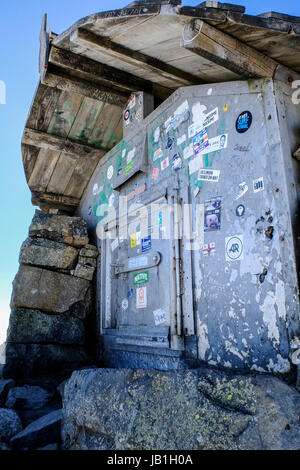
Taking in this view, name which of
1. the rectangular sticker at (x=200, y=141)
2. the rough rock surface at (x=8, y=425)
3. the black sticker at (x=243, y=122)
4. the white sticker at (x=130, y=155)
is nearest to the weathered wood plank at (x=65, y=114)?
the white sticker at (x=130, y=155)

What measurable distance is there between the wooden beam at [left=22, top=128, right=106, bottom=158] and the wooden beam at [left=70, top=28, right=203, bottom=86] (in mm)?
2208

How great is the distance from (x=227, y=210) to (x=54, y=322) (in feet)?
10.2

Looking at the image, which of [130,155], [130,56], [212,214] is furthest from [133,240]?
[130,56]

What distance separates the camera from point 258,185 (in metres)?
3.03

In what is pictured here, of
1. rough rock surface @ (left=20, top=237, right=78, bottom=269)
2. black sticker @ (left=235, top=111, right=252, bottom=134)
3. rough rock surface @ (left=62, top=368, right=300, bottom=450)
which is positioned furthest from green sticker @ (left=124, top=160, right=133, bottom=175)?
rough rock surface @ (left=62, top=368, right=300, bottom=450)

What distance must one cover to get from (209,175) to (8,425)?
2755 millimetres

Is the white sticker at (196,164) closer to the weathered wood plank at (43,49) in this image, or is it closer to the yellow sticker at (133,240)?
the yellow sticker at (133,240)

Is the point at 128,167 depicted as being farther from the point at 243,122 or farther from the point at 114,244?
the point at 243,122

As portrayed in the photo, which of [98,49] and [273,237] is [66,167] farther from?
[273,237]

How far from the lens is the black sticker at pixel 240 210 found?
3117 millimetres

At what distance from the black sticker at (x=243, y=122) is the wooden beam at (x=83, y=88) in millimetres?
2464

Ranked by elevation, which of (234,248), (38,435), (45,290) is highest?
(234,248)

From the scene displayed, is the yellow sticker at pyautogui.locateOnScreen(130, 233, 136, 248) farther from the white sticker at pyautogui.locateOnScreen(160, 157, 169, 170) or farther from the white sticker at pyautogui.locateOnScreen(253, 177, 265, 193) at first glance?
the white sticker at pyautogui.locateOnScreen(253, 177, 265, 193)
